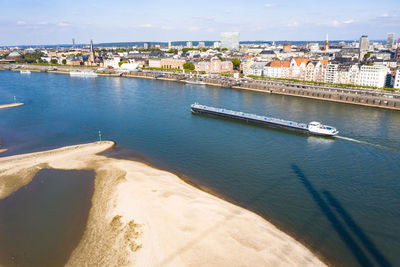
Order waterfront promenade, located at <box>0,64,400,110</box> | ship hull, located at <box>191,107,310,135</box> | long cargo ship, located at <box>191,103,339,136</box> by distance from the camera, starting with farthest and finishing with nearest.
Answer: waterfront promenade, located at <box>0,64,400,110</box> < ship hull, located at <box>191,107,310,135</box> < long cargo ship, located at <box>191,103,339,136</box>

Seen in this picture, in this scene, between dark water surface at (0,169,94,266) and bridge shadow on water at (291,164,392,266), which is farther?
dark water surface at (0,169,94,266)

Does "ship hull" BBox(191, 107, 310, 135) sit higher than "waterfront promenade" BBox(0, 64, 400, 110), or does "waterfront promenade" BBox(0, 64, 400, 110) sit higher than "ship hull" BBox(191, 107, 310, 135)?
"waterfront promenade" BBox(0, 64, 400, 110)

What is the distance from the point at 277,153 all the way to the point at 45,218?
22502mm

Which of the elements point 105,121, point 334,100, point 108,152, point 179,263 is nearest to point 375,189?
point 179,263

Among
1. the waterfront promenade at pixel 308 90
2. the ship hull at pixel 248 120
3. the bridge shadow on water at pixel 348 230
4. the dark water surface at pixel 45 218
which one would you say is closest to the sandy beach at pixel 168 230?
the dark water surface at pixel 45 218

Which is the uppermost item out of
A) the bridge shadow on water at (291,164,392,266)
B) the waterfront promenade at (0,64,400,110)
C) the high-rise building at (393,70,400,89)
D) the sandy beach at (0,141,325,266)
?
the high-rise building at (393,70,400,89)

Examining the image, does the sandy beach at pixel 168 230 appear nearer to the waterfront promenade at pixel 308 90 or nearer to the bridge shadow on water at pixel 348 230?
the bridge shadow on water at pixel 348 230

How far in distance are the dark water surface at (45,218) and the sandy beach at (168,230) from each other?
818mm

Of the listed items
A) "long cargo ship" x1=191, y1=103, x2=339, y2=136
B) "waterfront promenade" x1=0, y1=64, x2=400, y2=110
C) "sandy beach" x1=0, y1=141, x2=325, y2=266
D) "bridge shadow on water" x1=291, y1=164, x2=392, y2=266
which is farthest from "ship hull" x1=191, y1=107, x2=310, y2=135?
"waterfront promenade" x1=0, y1=64, x2=400, y2=110

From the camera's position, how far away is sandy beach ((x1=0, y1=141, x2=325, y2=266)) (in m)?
14.2

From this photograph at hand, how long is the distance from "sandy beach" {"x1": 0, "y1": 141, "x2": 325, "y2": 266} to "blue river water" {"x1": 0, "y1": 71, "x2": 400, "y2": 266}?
6.20 feet

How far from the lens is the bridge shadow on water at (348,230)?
48.7ft

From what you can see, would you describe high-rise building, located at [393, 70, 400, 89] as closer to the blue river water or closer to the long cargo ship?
the blue river water

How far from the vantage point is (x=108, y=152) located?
2981 cm
